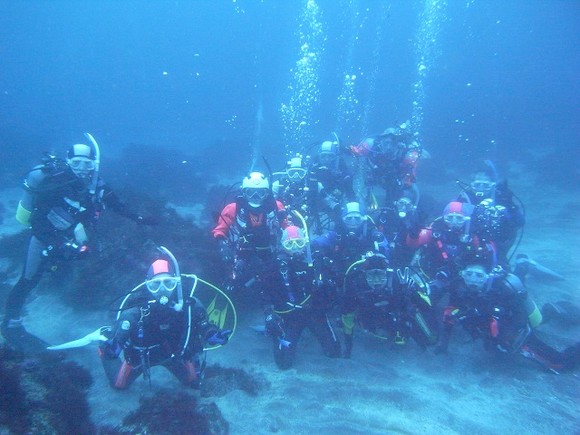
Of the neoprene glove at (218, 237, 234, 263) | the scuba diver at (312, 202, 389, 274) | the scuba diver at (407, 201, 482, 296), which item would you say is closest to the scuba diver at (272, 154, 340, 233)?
the scuba diver at (312, 202, 389, 274)

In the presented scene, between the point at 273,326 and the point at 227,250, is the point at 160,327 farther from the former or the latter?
the point at 227,250

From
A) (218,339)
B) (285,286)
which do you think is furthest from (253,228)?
(218,339)

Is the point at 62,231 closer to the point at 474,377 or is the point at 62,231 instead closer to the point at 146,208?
the point at 146,208

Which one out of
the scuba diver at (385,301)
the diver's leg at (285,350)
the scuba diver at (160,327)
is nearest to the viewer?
the scuba diver at (160,327)

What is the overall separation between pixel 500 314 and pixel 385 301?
87.4 inches

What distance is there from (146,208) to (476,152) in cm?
2523

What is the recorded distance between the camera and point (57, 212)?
6988mm

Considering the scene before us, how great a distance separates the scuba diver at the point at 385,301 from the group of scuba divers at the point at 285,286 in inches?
0.9

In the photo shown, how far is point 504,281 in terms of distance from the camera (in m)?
6.91

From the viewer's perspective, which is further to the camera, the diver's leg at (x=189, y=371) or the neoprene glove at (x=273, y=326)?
the neoprene glove at (x=273, y=326)

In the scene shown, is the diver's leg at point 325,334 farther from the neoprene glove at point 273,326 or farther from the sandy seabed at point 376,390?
the neoprene glove at point 273,326

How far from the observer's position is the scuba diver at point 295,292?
709 centimetres

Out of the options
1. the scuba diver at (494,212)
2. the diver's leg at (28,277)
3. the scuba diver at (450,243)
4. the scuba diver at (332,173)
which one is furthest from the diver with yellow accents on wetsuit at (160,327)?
the scuba diver at (494,212)

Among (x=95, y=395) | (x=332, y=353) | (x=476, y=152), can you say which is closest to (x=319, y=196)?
(x=332, y=353)
